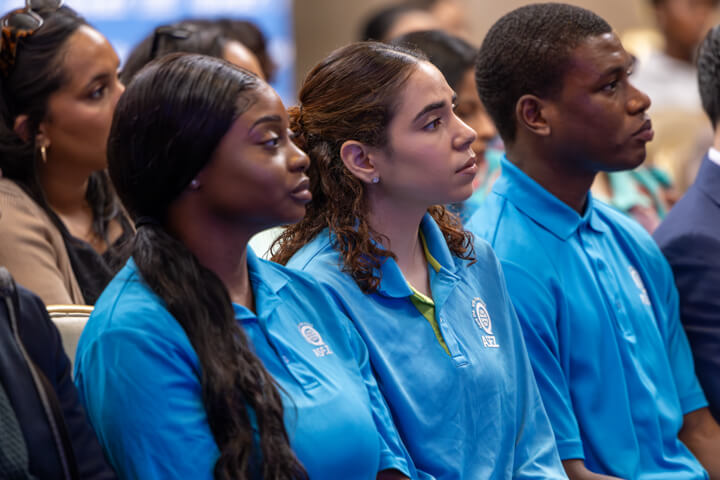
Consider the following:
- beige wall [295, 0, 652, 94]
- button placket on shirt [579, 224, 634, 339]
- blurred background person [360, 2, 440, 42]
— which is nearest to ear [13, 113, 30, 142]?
button placket on shirt [579, 224, 634, 339]

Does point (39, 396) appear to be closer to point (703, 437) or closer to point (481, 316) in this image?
point (481, 316)

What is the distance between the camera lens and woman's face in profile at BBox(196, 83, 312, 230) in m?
1.39

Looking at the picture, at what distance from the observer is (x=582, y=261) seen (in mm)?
1959

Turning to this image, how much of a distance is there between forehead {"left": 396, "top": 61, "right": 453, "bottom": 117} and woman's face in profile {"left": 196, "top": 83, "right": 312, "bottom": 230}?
30 cm

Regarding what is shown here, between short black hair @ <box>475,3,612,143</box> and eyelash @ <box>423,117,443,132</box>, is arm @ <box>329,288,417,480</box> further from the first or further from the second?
short black hair @ <box>475,3,612,143</box>

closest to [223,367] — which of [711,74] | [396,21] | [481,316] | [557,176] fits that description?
[481,316]

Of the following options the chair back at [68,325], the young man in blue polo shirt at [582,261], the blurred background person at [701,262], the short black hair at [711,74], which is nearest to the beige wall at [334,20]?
the short black hair at [711,74]

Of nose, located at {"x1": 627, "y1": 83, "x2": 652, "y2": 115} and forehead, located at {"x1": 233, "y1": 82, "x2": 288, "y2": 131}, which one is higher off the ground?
forehead, located at {"x1": 233, "y1": 82, "x2": 288, "y2": 131}

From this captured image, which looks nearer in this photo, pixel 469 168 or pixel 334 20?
pixel 469 168

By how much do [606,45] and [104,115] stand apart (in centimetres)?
106

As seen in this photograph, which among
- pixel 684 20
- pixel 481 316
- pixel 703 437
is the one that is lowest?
pixel 703 437

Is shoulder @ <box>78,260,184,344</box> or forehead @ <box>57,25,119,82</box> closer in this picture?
shoulder @ <box>78,260,184,344</box>

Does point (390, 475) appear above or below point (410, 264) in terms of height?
below

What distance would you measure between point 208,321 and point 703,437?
1.17 m
